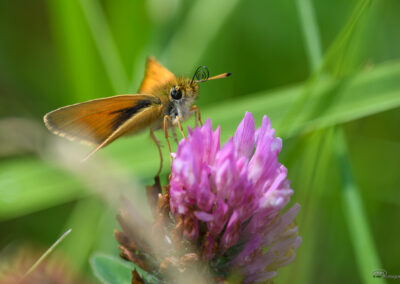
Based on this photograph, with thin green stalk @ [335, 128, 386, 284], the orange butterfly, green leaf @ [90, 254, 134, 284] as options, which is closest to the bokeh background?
thin green stalk @ [335, 128, 386, 284]

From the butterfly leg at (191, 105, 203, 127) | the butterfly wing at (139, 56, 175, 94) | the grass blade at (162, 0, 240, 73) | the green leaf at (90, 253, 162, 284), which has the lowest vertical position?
the green leaf at (90, 253, 162, 284)

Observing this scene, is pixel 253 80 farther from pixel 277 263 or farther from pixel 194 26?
pixel 277 263

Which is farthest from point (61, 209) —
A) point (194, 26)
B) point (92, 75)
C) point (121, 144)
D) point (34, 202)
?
point (194, 26)

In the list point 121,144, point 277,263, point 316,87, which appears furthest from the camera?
point 121,144

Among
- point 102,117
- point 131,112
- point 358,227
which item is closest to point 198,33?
point 131,112

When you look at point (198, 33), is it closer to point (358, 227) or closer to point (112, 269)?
point (358, 227)

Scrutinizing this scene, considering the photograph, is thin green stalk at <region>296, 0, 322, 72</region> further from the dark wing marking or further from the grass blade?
the grass blade

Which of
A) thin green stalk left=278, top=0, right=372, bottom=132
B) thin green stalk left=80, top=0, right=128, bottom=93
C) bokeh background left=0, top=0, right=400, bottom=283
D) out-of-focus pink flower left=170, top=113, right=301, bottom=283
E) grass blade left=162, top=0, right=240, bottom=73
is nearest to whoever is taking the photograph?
out-of-focus pink flower left=170, top=113, right=301, bottom=283
